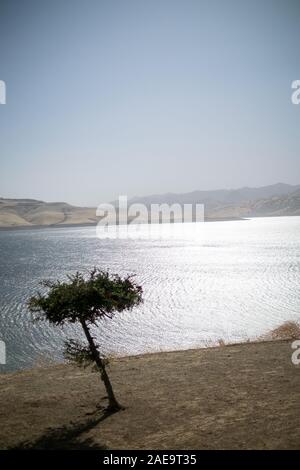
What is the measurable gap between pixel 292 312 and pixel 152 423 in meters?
41.0

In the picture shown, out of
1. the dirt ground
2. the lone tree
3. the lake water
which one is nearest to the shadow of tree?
the dirt ground

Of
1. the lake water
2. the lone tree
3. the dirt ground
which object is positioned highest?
the lone tree

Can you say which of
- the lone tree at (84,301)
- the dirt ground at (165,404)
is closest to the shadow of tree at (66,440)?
the dirt ground at (165,404)

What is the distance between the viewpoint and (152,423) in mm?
17578

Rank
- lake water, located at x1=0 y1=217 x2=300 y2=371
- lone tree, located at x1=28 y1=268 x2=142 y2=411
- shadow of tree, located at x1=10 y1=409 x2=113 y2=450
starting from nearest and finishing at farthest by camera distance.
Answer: shadow of tree, located at x1=10 y1=409 x2=113 y2=450 < lone tree, located at x1=28 y1=268 x2=142 y2=411 < lake water, located at x1=0 y1=217 x2=300 y2=371

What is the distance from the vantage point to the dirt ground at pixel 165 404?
15820 millimetres

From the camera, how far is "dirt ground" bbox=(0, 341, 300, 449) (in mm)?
15820

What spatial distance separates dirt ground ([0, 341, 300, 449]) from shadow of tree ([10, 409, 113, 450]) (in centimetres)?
5

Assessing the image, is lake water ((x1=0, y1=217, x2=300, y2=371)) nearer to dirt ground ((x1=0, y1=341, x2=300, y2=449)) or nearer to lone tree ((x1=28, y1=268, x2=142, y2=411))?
dirt ground ((x1=0, y1=341, x2=300, y2=449))

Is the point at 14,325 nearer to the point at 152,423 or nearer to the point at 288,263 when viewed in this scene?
the point at 152,423

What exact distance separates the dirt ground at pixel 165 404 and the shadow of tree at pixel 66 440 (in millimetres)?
45

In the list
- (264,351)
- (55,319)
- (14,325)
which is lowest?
(14,325)

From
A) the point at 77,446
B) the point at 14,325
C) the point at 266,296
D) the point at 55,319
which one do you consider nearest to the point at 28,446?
the point at 77,446

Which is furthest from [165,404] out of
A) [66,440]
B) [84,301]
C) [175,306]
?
[175,306]
